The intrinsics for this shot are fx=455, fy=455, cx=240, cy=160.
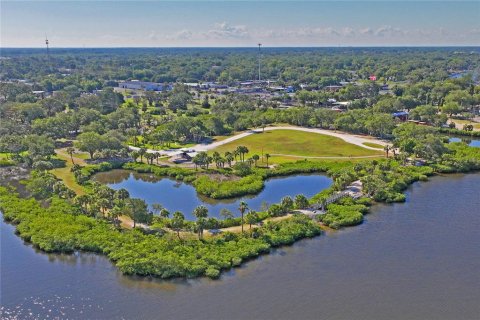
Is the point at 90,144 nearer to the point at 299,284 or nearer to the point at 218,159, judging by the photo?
the point at 218,159

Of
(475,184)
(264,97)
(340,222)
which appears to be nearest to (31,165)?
→ (340,222)

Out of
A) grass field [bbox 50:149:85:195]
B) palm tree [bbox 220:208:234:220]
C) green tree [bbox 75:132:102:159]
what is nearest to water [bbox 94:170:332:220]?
palm tree [bbox 220:208:234:220]

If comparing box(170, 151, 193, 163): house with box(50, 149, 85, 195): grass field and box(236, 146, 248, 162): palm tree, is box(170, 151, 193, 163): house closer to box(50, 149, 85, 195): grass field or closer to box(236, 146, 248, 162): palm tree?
box(236, 146, 248, 162): palm tree

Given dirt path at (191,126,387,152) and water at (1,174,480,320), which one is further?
dirt path at (191,126,387,152)

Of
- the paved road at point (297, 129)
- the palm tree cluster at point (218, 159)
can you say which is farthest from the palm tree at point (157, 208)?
the paved road at point (297, 129)

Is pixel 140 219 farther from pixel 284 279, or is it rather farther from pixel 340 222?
pixel 340 222

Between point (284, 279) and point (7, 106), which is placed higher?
point (7, 106)
